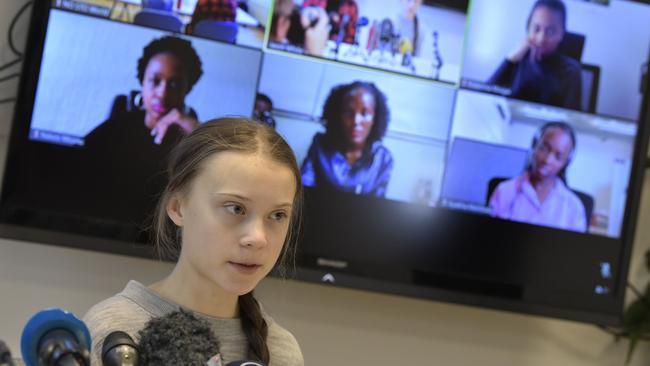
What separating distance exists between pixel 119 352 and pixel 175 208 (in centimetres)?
49

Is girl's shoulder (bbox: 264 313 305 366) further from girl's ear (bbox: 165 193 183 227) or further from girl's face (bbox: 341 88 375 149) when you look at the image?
girl's face (bbox: 341 88 375 149)

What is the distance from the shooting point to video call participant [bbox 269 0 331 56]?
2.60m

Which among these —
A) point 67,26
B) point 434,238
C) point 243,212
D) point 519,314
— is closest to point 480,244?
point 434,238

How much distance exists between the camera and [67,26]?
247 centimetres

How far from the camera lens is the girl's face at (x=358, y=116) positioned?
2.65m

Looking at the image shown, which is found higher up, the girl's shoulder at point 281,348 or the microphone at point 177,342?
the microphone at point 177,342

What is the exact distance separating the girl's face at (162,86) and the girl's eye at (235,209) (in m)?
1.30

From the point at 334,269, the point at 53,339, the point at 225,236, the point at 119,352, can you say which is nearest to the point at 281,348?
the point at 225,236

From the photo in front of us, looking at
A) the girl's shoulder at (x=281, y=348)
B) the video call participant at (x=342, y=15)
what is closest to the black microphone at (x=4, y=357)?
the girl's shoulder at (x=281, y=348)

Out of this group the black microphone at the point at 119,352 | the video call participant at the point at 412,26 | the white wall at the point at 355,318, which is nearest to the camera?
the black microphone at the point at 119,352

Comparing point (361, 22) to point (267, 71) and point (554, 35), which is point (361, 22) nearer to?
point (267, 71)

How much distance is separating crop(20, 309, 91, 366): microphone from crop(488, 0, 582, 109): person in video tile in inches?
84.3

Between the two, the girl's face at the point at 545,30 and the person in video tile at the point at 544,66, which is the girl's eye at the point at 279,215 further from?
the girl's face at the point at 545,30

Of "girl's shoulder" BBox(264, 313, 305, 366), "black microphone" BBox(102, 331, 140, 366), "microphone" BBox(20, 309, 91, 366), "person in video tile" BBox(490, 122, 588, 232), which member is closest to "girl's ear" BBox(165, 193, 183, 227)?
"girl's shoulder" BBox(264, 313, 305, 366)
